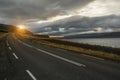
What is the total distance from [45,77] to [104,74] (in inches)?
122

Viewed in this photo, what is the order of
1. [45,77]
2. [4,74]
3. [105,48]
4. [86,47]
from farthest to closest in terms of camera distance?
[86,47], [105,48], [4,74], [45,77]

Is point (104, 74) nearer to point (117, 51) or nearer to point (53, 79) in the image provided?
point (53, 79)

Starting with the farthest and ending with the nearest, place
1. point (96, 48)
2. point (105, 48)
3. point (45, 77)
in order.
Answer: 1. point (96, 48)
2. point (105, 48)
3. point (45, 77)

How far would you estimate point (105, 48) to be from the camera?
18781 millimetres

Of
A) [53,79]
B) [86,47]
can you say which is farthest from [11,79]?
[86,47]

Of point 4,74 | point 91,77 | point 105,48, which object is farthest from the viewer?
point 105,48

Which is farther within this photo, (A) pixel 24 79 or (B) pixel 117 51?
(B) pixel 117 51

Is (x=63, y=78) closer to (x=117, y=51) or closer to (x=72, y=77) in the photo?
(x=72, y=77)

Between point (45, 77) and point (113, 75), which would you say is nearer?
point (113, 75)

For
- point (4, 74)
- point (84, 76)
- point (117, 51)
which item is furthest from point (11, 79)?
point (117, 51)

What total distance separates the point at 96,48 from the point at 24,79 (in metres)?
12.7

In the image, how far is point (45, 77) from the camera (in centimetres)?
941

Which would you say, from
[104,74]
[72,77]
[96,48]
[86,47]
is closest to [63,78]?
[72,77]

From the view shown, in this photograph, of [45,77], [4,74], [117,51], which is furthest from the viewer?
[117,51]
